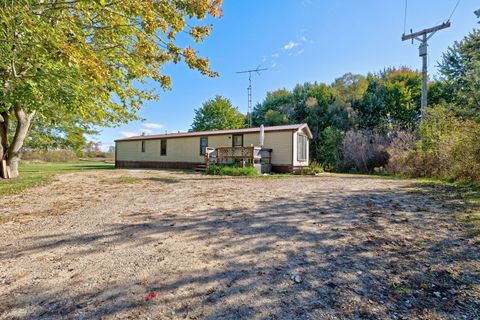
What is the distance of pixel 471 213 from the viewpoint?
13.0 ft

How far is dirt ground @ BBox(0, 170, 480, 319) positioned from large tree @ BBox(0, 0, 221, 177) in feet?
8.64

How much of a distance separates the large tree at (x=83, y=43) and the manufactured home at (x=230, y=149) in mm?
7733

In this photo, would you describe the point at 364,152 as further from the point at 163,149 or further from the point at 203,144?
the point at 163,149

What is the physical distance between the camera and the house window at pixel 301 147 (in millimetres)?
14258

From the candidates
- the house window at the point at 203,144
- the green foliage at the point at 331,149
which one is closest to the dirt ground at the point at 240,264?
the house window at the point at 203,144

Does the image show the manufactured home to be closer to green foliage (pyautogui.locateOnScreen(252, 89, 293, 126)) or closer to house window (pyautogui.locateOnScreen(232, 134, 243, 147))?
house window (pyautogui.locateOnScreen(232, 134, 243, 147))

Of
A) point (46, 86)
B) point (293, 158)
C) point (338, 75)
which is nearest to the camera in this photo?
point (46, 86)

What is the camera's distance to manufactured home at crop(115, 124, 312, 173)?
13.5 m

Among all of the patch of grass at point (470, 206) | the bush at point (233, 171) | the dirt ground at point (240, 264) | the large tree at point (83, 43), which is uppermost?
the large tree at point (83, 43)

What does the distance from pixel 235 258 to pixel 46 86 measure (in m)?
5.58

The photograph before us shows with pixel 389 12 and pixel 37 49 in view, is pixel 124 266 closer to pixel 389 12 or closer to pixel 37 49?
pixel 37 49

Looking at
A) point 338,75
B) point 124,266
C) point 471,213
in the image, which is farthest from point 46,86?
point 338,75

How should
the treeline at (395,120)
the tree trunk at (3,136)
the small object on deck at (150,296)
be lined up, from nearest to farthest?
the small object on deck at (150,296) < the treeline at (395,120) < the tree trunk at (3,136)

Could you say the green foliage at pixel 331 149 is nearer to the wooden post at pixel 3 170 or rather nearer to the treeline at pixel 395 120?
the treeline at pixel 395 120
